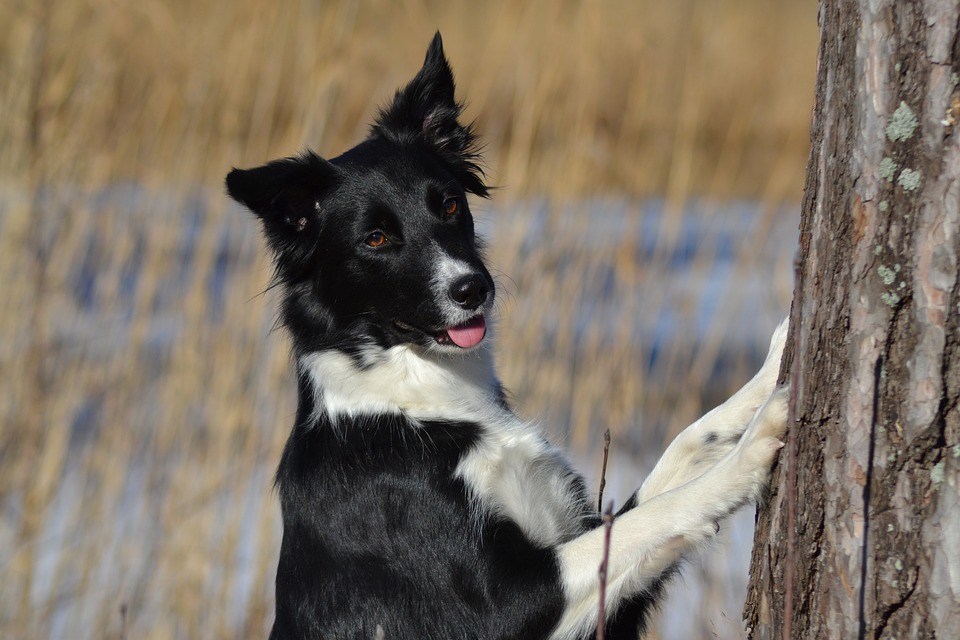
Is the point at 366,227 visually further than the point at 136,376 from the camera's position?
No

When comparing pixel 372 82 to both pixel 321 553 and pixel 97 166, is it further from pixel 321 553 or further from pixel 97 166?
pixel 321 553

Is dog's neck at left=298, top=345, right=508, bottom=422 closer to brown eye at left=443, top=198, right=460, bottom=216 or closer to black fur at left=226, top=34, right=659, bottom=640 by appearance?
black fur at left=226, top=34, right=659, bottom=640

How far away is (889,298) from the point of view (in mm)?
1450

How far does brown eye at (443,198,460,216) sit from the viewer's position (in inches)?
Answer: 107

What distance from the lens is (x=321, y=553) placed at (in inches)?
89.3

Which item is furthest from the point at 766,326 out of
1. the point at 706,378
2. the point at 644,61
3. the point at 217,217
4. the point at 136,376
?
the point at 136,376

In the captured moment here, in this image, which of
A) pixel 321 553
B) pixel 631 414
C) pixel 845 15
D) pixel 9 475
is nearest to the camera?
Result: pixel 845 15

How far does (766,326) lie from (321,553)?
9.77ft

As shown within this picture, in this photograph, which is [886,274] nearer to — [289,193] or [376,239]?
[376,239]

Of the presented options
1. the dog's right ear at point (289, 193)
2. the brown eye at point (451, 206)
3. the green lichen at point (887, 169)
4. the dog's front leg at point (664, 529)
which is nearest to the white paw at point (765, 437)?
the dog's front leg at point (664, 529)

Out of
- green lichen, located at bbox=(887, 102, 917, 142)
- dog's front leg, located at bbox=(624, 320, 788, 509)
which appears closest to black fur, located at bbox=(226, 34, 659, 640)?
dog's front leg, located at bbox=(624, 320, 788, 509)

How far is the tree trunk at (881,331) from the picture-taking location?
1.38 metres

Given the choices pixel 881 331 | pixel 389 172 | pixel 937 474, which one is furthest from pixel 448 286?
pixel 937 474

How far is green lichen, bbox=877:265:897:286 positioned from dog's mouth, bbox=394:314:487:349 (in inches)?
47.8
